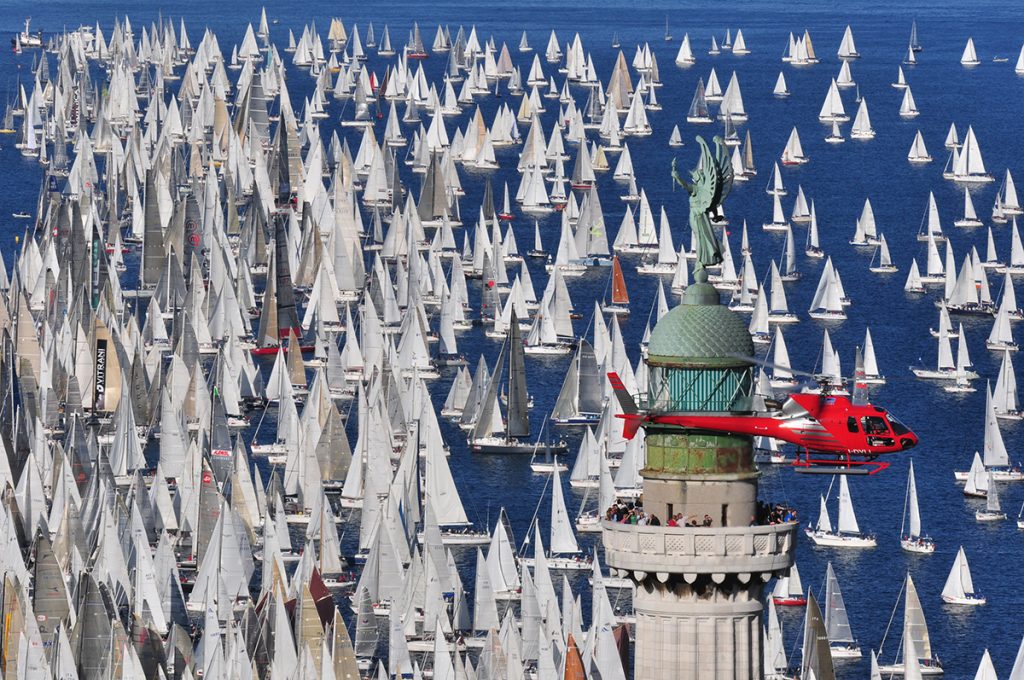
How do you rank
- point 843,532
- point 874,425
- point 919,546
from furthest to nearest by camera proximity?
point 843,532, point 919,546, point 874,425

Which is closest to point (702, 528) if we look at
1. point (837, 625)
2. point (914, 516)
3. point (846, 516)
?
point (837, 625)

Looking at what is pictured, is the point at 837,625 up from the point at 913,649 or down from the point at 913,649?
up

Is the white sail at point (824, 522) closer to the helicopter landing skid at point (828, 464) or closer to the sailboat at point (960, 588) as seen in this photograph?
the sailboat at point (960, 588)

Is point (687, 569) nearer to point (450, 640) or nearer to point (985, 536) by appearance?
point (450, 640)

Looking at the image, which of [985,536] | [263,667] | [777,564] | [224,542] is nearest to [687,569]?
[777,564]

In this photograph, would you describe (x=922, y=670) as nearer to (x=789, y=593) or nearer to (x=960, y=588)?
(x=789, y=593)

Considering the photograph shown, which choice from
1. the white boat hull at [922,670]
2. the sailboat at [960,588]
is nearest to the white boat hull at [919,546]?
the sailboat at [960,588]
